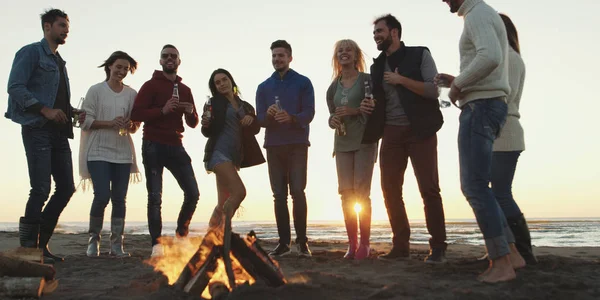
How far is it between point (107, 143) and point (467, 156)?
3981 mm

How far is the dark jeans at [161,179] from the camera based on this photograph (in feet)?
18.4

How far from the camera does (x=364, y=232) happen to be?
525 cm

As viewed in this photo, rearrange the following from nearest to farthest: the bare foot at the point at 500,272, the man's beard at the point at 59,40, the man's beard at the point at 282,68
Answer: the bare foot at the point at 500,272, the man's beard at the point at 59,40, the man's beard at the point at 282,68

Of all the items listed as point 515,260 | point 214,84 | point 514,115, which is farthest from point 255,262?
point 214,84

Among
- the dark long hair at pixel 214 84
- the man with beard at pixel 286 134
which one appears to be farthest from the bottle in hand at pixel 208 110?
the man with beard at pixel 286 134

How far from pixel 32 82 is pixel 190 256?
2808 mm

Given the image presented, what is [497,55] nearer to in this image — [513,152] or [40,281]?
[513,152]

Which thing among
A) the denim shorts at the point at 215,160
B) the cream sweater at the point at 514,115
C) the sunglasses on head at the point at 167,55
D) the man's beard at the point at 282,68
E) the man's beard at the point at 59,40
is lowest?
the denim shorts at the point at 215,160

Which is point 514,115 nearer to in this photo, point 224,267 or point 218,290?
point 224,267

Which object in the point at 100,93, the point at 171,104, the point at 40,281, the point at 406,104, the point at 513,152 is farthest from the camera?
the point at 100,93

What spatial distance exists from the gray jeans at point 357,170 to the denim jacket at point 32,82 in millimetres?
3029

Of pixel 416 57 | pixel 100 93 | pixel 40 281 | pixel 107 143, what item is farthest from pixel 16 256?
pixel 416 57

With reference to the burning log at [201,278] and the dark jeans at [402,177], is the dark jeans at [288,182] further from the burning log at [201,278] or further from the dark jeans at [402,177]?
the burning log at [201,278]

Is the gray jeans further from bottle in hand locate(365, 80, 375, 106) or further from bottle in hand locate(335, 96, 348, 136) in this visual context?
bottle in hand locate(365, 80, 375, 106)
